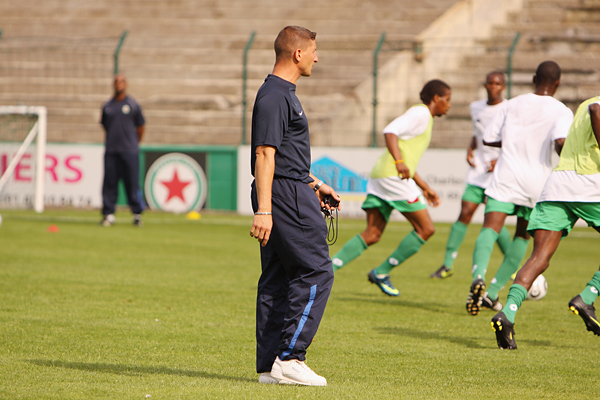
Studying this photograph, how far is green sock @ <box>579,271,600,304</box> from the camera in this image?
5719mm

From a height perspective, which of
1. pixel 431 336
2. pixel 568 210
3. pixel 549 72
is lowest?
pixel 431 336

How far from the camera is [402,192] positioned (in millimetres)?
8016

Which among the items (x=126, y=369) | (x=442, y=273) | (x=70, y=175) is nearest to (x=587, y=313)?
(x=126, y=369)

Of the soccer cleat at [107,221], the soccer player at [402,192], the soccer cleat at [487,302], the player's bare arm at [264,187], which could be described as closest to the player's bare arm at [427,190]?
the soccer player at [402,192]

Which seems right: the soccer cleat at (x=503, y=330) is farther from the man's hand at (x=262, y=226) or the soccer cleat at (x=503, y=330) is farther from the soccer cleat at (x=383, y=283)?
the soccer cleat at (x=383, y=283)

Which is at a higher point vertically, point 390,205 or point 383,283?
point 390,205

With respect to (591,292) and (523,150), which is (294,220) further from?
(523,150)

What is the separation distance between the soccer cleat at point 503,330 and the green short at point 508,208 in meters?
1.79

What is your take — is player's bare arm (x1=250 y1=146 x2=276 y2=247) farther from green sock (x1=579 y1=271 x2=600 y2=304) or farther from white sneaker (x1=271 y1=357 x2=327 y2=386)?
green sock (x1=579 y1=271 x2=600 y2=304)

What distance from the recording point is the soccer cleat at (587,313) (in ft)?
18.3

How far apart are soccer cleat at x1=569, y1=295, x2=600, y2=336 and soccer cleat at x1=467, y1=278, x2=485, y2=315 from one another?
45.3 inches

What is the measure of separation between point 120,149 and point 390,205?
7438 mm

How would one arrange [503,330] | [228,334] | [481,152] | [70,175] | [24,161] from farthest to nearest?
[70,175] → [24,161] → [481,152] → [228,334] → [503,330]

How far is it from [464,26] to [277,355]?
1884cm
